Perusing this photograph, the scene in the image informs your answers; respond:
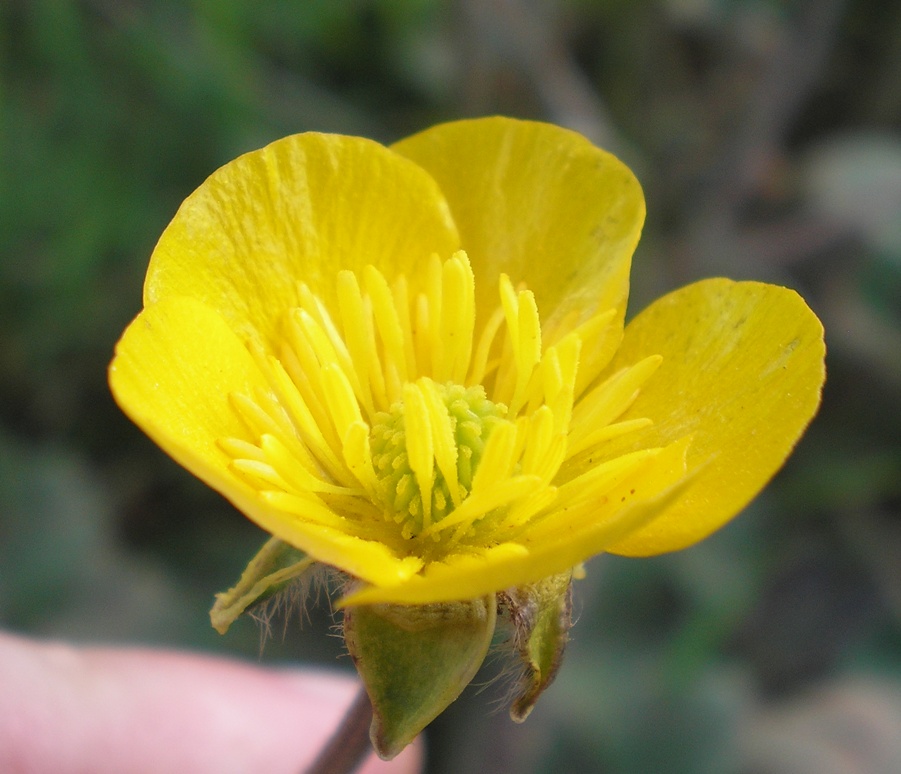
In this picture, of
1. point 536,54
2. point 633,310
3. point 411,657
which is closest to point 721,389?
point 411,657

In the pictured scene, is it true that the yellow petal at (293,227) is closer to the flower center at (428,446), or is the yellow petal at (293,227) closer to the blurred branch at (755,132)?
the flower center at (428,446)

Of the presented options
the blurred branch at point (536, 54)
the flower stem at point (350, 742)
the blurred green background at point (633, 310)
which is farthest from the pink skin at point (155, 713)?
the blurred branch at point (536, 54)

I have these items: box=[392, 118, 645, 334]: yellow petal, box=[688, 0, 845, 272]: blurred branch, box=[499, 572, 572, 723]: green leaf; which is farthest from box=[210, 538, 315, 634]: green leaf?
box=[688, 0, 845, 272]: blurred branch

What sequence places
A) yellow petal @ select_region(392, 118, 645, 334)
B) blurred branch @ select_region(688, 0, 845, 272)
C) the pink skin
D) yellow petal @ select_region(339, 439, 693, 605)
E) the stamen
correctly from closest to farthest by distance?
yellow petal @ select_region(339, 439, 693, 605)
the stamen
yellow petal @ select_region(392, 118, 645, 334)
the pink skin
blurred branch @ select_region(688, 0, 845, 272)

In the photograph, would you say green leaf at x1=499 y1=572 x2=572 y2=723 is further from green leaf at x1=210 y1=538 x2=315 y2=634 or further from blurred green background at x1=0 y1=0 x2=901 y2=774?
blurred green background at x1=0 y1=0 x2=901 y2=774

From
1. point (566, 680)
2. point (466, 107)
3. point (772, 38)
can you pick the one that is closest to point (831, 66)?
point (772, 38)

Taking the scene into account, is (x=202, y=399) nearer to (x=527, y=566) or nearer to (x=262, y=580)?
(x=262, y=580)

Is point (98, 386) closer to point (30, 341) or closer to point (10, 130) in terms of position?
point (30, 341)
